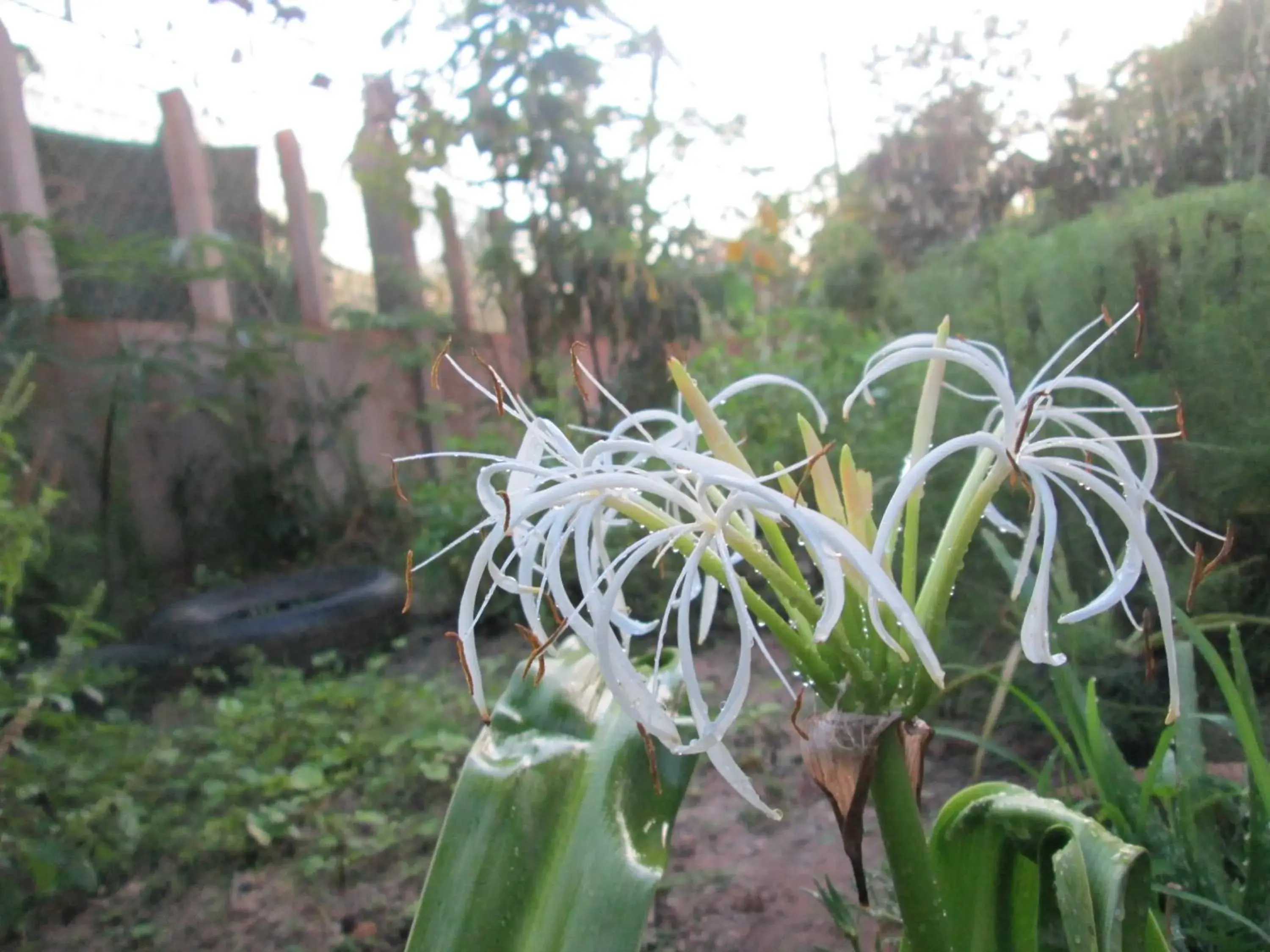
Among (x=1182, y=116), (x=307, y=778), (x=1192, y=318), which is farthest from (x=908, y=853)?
(x=1182, y=116)

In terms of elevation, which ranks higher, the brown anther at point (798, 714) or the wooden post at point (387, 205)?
the wooden post at point (387, 205)

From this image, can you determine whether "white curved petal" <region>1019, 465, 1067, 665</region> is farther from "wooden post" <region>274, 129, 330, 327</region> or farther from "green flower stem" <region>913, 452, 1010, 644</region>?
"wooden post" <region>274, 129, 330, 327</region>

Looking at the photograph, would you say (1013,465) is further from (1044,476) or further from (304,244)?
(304,244)

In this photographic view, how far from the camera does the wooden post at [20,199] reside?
8.17 ft

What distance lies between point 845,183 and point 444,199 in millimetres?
1757

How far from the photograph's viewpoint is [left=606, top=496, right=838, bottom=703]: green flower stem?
518 mm

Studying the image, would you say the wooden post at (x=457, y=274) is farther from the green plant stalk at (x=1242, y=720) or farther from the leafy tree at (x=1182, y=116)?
the green plant stalk at (x=1242, y=720)

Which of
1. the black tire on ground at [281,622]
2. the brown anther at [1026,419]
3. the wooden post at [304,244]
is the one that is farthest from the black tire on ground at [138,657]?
the brown anther at [1026,419]

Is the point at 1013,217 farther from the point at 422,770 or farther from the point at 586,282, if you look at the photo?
the point at 422,770

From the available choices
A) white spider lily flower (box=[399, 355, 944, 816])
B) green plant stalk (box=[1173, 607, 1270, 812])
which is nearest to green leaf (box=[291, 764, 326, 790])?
white spider lily flower (box=[399, 355, 944, 816])

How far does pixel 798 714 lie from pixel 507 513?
0.20 meters

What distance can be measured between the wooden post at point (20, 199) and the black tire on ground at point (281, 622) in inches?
40.1

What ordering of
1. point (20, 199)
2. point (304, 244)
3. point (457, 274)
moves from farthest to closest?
point (457, 274), point (304, 244), point (20, 199)

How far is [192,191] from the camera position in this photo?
320 cm
